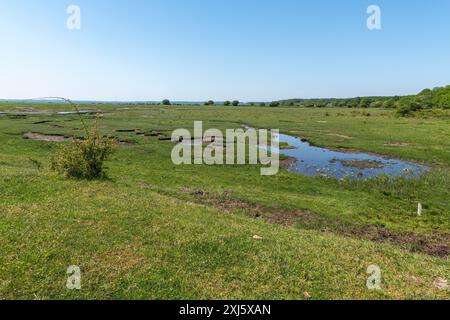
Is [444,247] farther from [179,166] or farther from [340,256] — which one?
[179,166]

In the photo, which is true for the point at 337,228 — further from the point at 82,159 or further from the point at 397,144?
the point at 397,144

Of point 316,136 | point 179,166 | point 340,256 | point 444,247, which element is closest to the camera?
point 340,256

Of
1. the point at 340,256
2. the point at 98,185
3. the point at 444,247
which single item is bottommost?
the point at 444,247

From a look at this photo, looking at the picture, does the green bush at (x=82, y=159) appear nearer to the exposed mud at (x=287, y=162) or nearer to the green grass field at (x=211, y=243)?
the green grass field at (x=211, y=243)

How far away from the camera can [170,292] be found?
700 centimetres

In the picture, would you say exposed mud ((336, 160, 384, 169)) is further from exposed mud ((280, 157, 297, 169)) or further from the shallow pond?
exposed mud ((280, 157, 297, 169))

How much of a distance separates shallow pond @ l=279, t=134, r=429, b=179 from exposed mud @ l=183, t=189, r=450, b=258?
1109cm

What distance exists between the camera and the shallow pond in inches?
1058

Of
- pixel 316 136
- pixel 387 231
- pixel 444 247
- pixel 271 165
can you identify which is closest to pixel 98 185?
pixel 387 231

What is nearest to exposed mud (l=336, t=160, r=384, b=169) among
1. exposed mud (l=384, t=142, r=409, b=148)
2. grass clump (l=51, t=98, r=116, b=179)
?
exposed mud (l=384, t=142, r=409, b=148)

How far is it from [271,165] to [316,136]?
21094mm

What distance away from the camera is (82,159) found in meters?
16.5

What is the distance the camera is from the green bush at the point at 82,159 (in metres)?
16.3

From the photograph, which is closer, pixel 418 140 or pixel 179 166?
pixel 179 166
